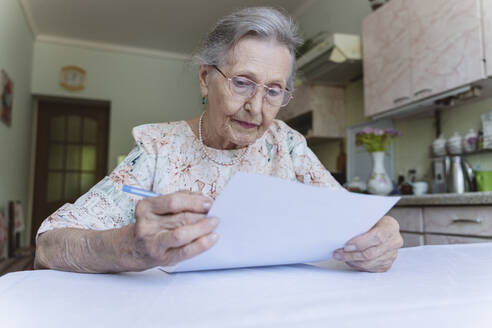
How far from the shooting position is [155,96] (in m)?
6.72

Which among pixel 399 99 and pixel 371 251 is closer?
pixel 371 251

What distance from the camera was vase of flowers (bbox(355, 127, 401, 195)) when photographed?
2920 mm

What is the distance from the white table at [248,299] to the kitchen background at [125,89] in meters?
2.43

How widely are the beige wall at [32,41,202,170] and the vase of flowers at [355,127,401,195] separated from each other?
3675 mm

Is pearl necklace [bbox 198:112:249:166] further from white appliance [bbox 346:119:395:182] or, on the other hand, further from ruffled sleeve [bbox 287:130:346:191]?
white appliance [bbox 346:119:395:182]

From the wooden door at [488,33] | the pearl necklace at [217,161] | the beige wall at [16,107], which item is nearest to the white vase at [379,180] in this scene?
the wooden door at [488,33]

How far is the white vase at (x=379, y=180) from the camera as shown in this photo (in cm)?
291

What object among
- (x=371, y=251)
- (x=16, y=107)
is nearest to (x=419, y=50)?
(x=371, y=251)

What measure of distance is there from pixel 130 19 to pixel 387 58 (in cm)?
385

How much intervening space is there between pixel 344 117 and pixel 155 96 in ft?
12.1

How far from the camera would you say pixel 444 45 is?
2.47 metres

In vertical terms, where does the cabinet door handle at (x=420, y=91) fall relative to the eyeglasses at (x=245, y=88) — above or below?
above

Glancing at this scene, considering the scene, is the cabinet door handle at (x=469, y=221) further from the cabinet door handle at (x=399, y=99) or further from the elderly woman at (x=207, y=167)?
the elderly woman at (x=207, y=167)

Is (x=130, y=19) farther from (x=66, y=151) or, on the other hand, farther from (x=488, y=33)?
(x=488, y=33)
